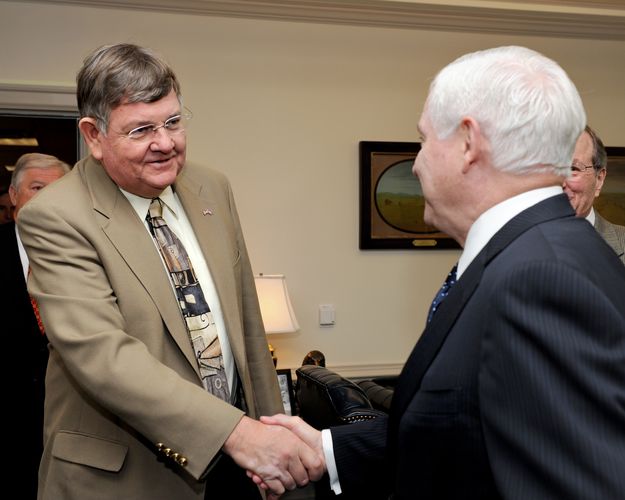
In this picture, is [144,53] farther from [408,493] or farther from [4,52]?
[4,52]

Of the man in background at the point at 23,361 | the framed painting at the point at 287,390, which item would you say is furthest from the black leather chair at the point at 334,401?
the man in background at the point at 23,361

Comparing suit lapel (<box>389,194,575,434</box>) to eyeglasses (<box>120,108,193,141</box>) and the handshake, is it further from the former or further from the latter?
eyeglasses (<box>120,108,193,141</box>)

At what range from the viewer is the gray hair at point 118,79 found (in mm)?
1875

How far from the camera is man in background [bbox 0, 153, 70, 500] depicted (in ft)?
10.4

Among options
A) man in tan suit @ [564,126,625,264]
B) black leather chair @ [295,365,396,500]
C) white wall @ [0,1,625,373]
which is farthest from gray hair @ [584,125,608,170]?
white wall @ [0,1,625,373]

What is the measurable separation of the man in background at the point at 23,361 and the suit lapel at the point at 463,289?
2.26 metres

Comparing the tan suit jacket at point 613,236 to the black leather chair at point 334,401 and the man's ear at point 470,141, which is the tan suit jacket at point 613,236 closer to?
the black leather chair at point 334,401

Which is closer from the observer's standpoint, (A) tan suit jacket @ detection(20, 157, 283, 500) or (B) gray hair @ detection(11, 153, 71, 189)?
(A) tan suit jacket @ detection(20, 157, 283, 500)

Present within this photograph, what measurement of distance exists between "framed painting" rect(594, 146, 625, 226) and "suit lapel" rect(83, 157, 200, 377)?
14.8 feet

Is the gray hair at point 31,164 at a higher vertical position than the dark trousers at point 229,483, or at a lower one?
higher

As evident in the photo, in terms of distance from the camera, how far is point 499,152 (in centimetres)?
131

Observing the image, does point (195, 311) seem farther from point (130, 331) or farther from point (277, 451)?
point (277, 451)

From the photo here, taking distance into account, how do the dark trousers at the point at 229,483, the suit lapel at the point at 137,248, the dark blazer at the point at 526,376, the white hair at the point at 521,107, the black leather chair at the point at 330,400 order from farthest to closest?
1. the black leather chair at the point at 330,400
2. the dark trousers at the point at 229,483
3. the suit lapel at the point at 137,248
4. the white hair at the point at 521,107
5. the dark blazer at the point at 526,376

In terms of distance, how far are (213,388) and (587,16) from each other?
15.2 ft
